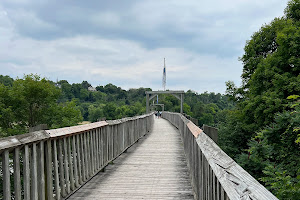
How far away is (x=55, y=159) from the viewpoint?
371 cm

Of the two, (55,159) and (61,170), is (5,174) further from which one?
(61,170)

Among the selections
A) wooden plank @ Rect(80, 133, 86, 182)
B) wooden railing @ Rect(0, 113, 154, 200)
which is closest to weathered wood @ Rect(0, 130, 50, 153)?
wooden railing @ Rect(0, 113, 154, 200)

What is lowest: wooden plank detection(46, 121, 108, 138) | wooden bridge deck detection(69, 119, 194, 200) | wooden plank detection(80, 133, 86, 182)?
wooden bridge deck detection(69, 119, 194, 200)

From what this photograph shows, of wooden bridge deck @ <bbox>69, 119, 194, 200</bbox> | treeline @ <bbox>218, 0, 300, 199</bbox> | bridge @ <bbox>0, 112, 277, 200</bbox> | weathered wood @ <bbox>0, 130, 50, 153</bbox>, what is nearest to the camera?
bridge @ <bbox>0, 112, 277, 200</bbox>

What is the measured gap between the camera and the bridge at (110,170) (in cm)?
225

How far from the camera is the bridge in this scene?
225 centimetres

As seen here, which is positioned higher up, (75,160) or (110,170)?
(75,160)

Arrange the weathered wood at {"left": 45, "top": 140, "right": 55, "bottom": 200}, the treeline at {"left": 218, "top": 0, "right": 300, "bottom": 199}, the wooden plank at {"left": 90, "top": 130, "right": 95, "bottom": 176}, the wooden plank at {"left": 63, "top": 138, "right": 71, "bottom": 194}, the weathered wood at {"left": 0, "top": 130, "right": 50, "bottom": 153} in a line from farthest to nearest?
the treeline at {"left": 218, "top": 0, "right": 300, "bottom": 199}
the wooden plank at {"left": 90, "top": 130, "right": 95, "bottom": 176}
the wooden plank at {"left": 63, "top": 138, "right": 71, "bottom": 194}
the weathered wood at {"left": 45, "top": 140, "right": 55, "bottom": 200}
the weathered wood at {"left": 0, "top": 130, "right": 50, "bottom": 153}

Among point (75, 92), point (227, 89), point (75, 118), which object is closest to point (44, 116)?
point (75, 118)

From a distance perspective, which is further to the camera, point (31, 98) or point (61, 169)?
point (31, 98)

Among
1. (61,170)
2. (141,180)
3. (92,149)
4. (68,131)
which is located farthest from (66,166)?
(141,180)

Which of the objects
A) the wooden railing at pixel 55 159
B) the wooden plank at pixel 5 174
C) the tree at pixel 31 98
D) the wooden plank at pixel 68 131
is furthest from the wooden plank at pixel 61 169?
the tree at pixel 31 98

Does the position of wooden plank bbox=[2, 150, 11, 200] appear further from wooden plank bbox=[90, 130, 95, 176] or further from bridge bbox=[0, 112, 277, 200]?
wooden plank bbox=[90, 130, 95, 176]

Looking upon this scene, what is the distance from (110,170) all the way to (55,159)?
108 inches
